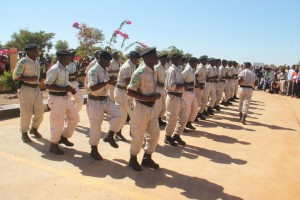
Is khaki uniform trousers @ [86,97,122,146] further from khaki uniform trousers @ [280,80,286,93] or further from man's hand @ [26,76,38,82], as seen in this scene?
khaki uniform trousers @ [280,80,286,93]

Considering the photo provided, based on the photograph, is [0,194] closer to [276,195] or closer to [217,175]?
[217,175]

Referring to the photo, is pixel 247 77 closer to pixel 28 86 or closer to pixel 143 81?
pixel 143 81

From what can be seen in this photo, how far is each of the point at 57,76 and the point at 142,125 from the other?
6.16 feet

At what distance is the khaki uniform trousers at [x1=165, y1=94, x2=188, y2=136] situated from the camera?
6.62 m

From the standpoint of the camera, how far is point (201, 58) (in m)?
9.41

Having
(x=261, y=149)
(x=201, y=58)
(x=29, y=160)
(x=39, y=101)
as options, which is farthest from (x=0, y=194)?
(x=201, y=58)

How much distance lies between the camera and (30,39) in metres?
55.8

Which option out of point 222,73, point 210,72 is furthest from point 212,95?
point 222,73

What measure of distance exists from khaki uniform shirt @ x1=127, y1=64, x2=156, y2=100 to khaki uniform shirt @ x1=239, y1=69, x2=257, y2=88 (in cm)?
538

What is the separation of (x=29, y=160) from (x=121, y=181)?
71.5 inches

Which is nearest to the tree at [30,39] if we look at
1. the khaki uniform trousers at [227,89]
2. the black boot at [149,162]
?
the khaki uniform trousers at [227,89]

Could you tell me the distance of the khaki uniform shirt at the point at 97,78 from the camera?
17.6 feet

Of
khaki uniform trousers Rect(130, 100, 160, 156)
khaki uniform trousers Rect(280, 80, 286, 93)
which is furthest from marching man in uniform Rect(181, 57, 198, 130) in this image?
khaki uniform trousers Rect(280, 80, 286, 93)

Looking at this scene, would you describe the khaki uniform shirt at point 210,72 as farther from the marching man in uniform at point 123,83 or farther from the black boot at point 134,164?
the black boot at point 134,164
